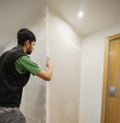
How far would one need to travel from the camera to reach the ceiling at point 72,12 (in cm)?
173

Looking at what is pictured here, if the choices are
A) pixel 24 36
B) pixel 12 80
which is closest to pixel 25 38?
pixel 24 36

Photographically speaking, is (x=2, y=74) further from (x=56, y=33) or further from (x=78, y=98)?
(x=78, y=98)

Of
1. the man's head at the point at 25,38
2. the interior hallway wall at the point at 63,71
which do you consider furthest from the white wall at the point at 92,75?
the man's head at the point at 25,38

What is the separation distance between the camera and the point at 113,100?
6.55 feet

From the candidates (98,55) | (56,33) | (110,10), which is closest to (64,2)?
(56,33)

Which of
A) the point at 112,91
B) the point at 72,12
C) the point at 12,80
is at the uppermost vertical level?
the point at 72,12

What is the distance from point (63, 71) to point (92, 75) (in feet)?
1.91

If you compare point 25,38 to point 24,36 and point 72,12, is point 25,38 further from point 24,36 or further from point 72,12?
point 72,12

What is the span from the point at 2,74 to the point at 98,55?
1.56 m

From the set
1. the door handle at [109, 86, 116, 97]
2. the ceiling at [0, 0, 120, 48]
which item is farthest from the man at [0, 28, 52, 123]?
the door handle at [109, 86, 116, 97]

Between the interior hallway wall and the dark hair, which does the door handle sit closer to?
the interior hallway wall

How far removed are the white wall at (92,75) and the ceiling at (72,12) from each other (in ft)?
0.46

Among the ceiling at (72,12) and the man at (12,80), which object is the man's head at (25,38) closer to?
the man at (12,80)

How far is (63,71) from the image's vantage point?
79.9 inches
